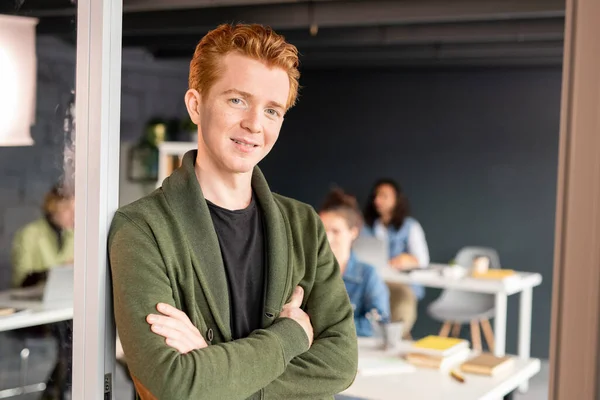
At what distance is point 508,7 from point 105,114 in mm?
3351

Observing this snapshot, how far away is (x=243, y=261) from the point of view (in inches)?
60.9

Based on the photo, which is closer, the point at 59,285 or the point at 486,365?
the point at 59,285

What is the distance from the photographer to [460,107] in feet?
23.2

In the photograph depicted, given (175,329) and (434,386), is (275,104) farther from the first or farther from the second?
(434,386)

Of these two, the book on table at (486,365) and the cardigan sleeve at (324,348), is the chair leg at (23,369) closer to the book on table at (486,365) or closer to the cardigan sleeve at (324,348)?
the cardigan sleeve at (324,348)

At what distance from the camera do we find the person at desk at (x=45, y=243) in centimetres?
173

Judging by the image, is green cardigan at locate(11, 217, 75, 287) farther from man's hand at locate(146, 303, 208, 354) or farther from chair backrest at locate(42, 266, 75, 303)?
man's hand at locate(146, 303, 208, 354)

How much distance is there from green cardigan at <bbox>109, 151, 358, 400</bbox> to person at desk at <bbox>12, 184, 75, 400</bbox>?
0.84 feet

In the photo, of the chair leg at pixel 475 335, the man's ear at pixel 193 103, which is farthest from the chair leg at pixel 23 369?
the chair leg at pixel 475 335

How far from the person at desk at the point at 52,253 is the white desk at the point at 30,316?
0.07 feet

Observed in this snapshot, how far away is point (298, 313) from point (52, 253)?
0.63m

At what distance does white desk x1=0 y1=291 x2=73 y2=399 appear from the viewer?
1771mm

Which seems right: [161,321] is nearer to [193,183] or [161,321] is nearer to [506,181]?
[193,183]

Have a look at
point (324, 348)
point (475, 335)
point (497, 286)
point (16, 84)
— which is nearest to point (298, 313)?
point (324, 348)
